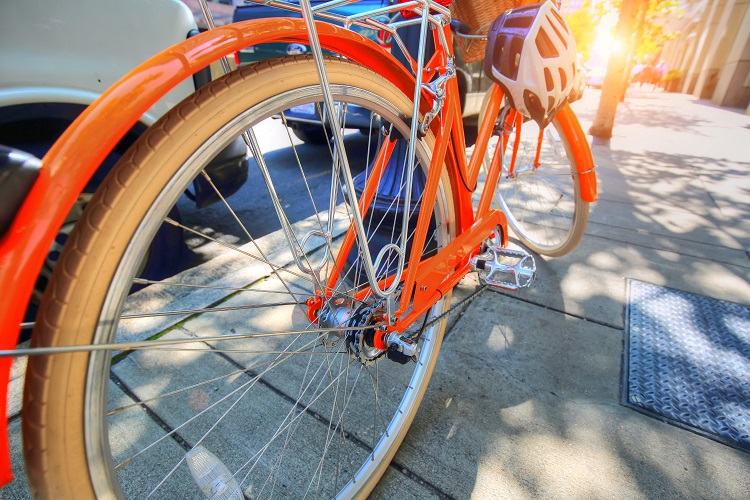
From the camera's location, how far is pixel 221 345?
1998 mm

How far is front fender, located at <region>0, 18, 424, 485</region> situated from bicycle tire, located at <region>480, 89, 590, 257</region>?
163 cm

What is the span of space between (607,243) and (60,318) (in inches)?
135

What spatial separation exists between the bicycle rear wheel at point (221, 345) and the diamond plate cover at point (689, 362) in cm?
108

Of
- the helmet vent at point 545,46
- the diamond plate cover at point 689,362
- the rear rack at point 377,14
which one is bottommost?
the diamond plate cover at point 689,362

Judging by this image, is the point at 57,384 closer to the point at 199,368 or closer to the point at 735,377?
the point at 199,368

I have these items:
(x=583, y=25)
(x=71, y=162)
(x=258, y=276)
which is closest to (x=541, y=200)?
(x=258, y=276)

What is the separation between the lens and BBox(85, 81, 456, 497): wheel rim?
2.32 ft

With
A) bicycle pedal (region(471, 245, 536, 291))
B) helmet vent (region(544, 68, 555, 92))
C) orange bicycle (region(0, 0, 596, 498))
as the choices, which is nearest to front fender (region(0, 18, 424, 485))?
orange bicycle (region(0, 0, 596, 498))


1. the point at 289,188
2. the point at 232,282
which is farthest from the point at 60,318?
the point at 289,188

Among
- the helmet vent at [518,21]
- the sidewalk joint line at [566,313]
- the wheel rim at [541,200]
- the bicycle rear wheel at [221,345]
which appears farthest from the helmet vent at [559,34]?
the sidewalk joint line at [566,313]

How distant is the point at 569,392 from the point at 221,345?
5.32ft

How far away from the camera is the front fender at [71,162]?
1.97ft

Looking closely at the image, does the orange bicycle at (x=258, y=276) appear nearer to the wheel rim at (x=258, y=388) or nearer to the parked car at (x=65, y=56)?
the wheel rim at (x=258, y=388)

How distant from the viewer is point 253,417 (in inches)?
67.6
